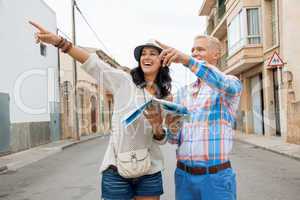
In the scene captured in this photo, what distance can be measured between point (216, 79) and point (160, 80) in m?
0.53

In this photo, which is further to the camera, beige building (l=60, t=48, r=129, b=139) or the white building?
beige building (l=60, t=48, r=129, b=139)

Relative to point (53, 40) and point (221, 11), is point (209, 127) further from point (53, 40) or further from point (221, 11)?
point (221, 11)

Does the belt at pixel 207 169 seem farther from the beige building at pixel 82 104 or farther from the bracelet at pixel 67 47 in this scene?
the beige building at pixel 82 104

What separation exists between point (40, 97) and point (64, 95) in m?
5.22

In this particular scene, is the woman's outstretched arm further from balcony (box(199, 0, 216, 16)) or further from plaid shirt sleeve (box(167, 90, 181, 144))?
balcony (box(199, 0, 216, 16))

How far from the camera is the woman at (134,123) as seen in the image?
255cm

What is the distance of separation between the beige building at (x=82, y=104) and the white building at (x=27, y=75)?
191 centimetres

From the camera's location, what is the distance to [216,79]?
90.0 inches

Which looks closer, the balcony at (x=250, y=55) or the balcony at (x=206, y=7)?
the balcony at (x=250, y=55)

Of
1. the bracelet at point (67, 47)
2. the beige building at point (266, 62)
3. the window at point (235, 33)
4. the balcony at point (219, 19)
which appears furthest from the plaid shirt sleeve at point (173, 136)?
the balcony at point (219, 19)

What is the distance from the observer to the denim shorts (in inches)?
101

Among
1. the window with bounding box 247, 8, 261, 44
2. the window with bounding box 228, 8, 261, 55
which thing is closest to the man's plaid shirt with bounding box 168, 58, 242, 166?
the window with bounding box 228, 8, 261, 55

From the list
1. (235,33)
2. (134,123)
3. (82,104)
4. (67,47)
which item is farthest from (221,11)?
(134,123)

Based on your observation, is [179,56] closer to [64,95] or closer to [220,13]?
[64,95]
